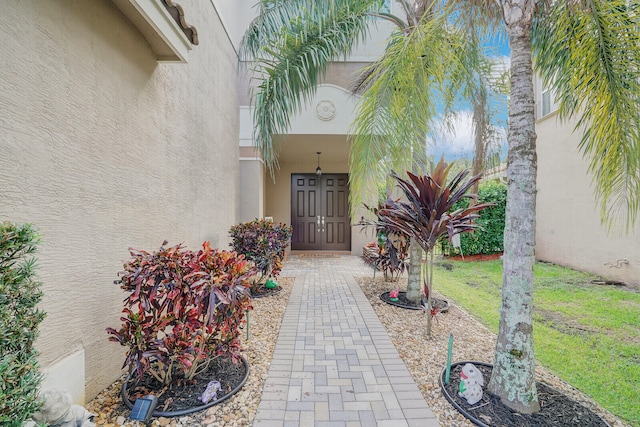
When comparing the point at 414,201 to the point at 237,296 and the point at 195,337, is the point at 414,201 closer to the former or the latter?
the point at 237,296

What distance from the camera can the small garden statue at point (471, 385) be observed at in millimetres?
2301

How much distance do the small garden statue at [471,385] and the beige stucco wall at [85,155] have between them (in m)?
3.11

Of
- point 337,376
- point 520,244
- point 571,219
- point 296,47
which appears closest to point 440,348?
point 337,376

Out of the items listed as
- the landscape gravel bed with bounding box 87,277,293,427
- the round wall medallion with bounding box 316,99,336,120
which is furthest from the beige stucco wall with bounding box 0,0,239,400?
the round wall medallion with bounding box 316,99,336,120

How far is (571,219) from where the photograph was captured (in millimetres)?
7875

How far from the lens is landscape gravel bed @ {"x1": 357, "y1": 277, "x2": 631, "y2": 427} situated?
7.69ft

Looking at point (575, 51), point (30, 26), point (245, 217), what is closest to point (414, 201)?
point (575, 51)

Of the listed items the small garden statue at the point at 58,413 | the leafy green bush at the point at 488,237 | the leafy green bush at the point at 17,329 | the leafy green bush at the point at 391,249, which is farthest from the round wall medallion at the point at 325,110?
the small garden statue at the point at 58,413

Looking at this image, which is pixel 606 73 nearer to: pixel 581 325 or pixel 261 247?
pixel 581 325

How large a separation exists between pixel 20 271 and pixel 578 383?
4.42 metres

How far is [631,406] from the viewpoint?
2.43 m

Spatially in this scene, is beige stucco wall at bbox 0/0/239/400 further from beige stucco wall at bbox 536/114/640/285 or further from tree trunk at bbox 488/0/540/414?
beige stucco wall at bbox 536/114/640/285

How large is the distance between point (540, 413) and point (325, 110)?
22.5 ft

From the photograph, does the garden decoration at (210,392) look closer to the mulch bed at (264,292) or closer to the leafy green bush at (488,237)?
the mulch bed at (264,292)
